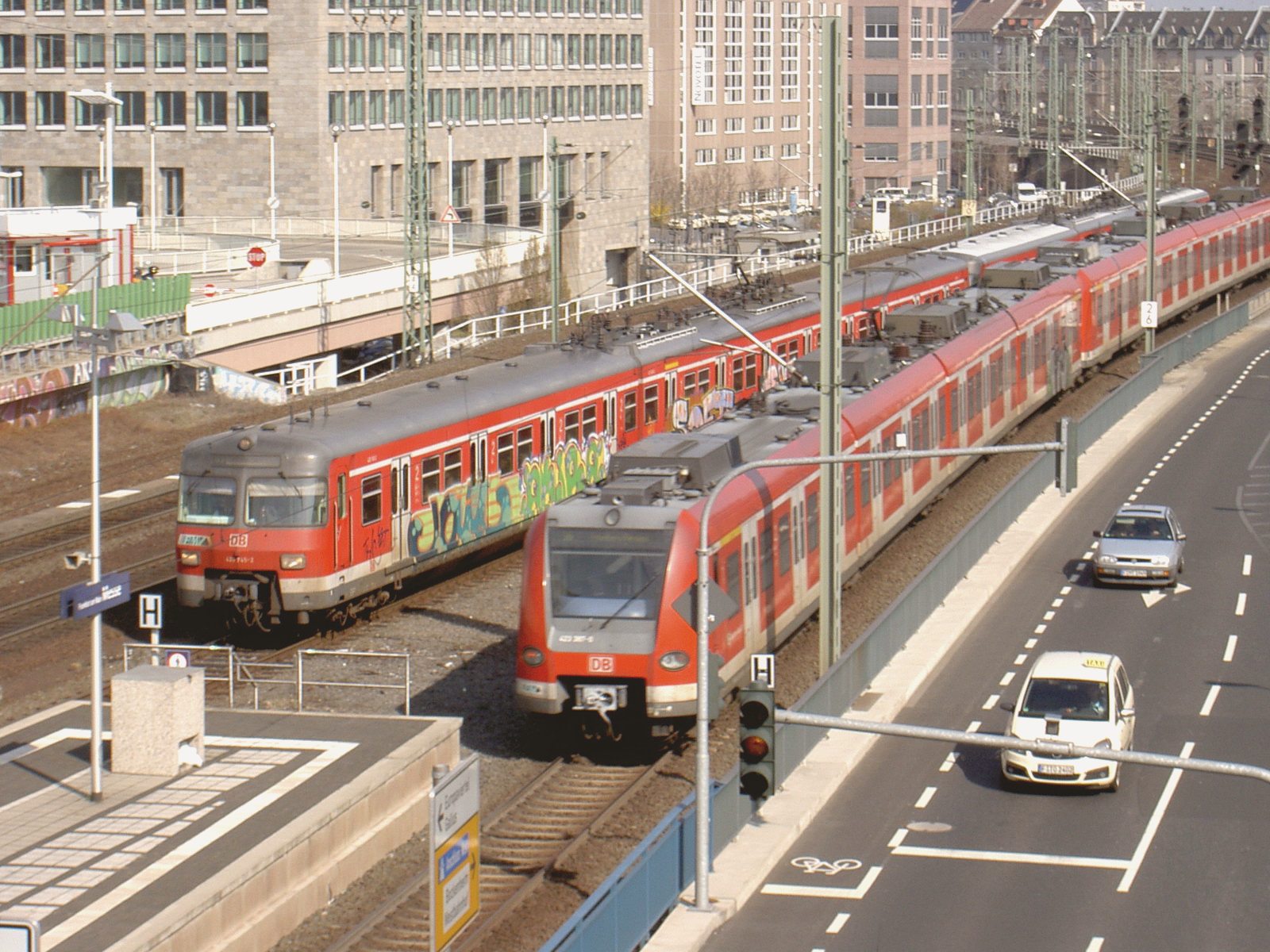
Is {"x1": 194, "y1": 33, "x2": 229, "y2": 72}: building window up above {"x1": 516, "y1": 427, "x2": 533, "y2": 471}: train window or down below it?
above

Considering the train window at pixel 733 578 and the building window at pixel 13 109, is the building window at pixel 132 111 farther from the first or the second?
the train window at pixel 733 578

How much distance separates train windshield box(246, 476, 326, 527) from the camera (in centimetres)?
2867

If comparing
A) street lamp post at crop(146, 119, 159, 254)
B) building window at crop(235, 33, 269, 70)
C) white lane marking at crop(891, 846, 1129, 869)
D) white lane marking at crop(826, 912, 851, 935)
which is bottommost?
white lane marking at crop(826, 912, 851, 935)

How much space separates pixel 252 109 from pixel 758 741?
2686 inches

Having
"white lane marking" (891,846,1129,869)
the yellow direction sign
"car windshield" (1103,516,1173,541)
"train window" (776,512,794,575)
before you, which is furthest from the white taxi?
"car windshield" (1103,516,1173,541)

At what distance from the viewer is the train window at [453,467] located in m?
32.2

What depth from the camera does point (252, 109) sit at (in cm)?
8212

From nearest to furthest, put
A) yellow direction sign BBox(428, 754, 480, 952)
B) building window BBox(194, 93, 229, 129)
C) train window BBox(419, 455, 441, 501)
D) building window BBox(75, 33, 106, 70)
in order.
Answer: yellow direction sign BBox(428, 754, 480, 952), train window BBox(419, 455, 441, 501), building window BBox(194, 93, 229, 129), building window BBox(75, 33, 106, 70)

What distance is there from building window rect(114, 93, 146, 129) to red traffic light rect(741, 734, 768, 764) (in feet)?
233

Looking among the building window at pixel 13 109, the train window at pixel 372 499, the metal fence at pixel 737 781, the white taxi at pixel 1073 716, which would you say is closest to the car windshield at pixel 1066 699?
the white taxi at pixel 1073 716

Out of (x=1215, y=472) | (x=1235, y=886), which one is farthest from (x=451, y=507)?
(x=1215, y=472)

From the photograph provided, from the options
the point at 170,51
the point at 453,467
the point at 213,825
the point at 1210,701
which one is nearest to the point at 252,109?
the point at 170,51

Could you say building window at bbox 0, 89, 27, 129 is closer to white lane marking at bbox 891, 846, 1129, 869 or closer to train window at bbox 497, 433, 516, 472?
train window at bbox 497, 433, 516, 472

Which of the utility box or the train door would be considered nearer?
the utility box
